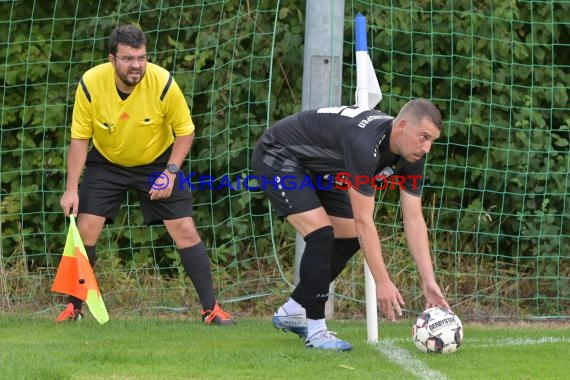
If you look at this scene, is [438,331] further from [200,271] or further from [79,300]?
[79,300]

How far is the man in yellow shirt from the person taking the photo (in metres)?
7.16

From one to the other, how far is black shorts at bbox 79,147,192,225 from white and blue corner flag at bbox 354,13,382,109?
145 centimetres

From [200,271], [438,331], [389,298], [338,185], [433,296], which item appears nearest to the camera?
[389,298]

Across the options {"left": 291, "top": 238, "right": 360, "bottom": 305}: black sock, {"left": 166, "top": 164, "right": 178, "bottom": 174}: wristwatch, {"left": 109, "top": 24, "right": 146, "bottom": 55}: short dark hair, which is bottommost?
{"left": 291, "top": 238, "right": 360, "bottom": 305}: black sock

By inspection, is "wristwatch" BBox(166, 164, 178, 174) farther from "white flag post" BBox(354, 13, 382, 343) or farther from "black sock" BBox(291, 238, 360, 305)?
"white flag post" BBox(354, 13, 382, 343)

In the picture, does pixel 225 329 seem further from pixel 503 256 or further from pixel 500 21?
pixel 500 21

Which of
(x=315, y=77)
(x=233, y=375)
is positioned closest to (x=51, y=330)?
(x=233, y=375)

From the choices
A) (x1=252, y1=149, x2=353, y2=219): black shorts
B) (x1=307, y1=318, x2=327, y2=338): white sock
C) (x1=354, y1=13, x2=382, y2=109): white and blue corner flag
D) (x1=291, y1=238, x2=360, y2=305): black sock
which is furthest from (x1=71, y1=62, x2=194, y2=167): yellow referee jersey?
(x1=307, y1=318, x2=327, y2=338): white sock

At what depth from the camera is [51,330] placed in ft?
22.8

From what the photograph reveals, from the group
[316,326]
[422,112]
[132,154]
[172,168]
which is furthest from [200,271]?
[422,112]

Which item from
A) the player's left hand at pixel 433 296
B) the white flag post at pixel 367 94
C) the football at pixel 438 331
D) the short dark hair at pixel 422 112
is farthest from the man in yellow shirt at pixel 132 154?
the short dark hair at pixel 422 112

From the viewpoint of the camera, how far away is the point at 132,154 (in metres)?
7.25

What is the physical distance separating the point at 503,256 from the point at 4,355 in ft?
13.4

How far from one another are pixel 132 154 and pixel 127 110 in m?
0.28
